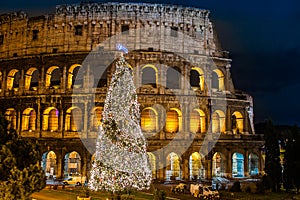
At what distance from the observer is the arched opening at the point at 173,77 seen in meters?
35.0

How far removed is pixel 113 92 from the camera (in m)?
21.1

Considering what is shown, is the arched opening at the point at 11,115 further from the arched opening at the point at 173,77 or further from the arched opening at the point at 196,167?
the arched opening at the point at 196,167

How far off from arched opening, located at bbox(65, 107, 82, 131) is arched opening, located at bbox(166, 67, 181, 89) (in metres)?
9.06

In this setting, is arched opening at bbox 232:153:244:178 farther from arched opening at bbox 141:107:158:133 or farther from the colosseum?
arched opening at bbox 141:107:158:133

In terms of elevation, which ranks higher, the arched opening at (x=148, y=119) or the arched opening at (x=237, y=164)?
the arched opening at (x=148, y=119)

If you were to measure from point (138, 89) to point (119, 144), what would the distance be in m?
13.1

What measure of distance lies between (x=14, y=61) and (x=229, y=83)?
866 inches

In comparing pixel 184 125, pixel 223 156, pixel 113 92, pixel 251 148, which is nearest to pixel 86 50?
pixel 184 125

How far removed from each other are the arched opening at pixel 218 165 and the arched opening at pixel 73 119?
1391 centimetres

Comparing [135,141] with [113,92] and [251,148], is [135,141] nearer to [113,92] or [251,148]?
[113,92]

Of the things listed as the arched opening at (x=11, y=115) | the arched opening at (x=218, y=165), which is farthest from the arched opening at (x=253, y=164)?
the arched opening at (x=11, y=115)

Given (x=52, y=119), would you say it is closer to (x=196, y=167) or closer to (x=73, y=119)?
(x=73, y=119)

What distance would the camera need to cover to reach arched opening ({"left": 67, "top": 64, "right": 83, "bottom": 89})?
3466 centimetres

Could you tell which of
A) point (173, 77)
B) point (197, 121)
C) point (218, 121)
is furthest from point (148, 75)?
point (218, 121)
